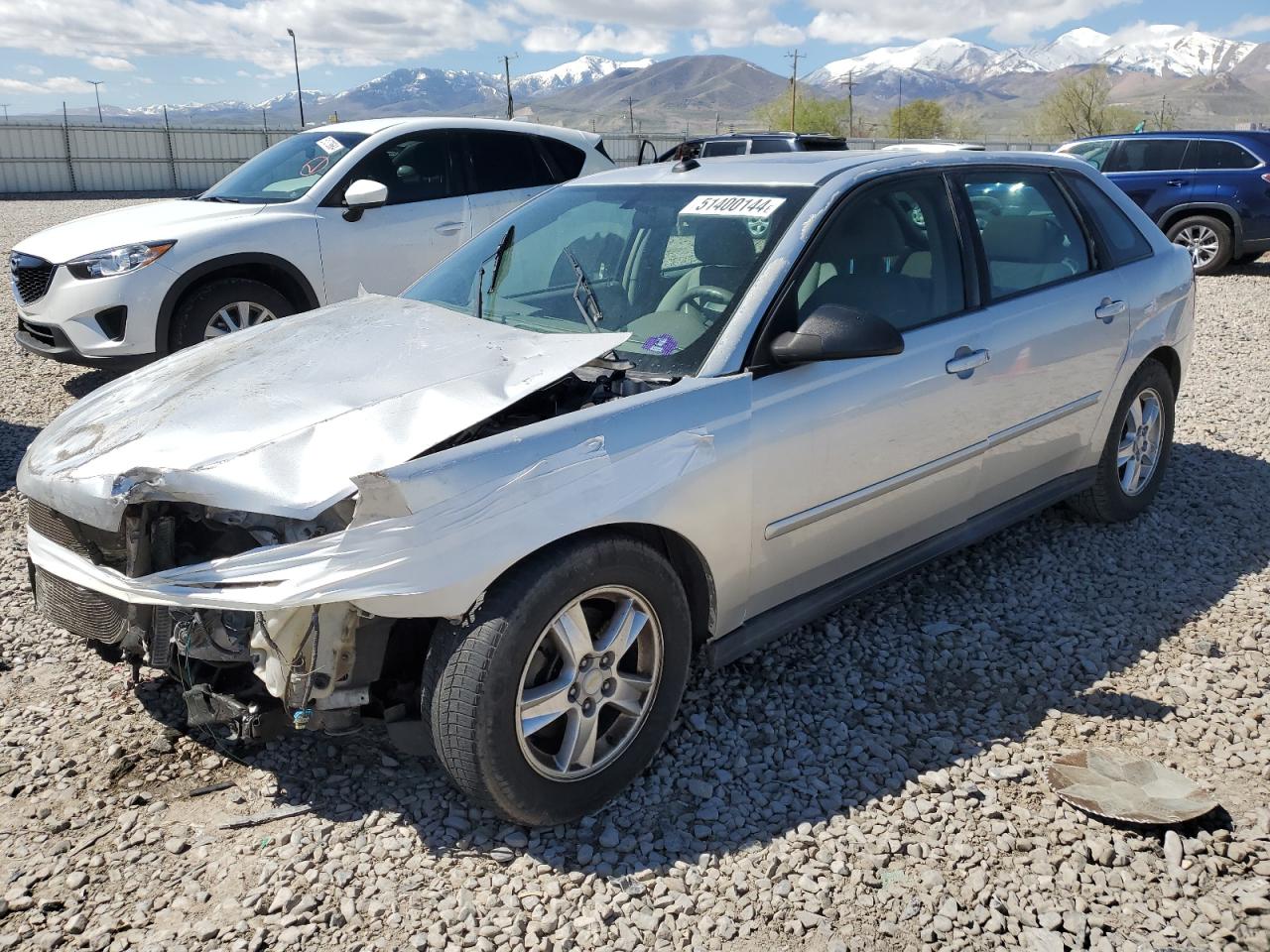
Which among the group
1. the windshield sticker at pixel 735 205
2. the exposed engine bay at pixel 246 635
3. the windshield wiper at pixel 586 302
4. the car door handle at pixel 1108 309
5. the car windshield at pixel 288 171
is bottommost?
the exposed engine bay at pixel 246 635

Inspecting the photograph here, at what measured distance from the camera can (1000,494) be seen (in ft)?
13.9

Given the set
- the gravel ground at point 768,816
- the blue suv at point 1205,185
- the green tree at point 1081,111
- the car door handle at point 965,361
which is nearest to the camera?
the gravel ground at point 768,816

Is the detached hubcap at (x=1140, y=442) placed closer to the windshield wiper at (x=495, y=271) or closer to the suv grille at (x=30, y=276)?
the windshield wiper at (x=495, y=271)

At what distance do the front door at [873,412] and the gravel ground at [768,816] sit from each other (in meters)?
0.50

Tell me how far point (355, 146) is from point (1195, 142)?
442 inches

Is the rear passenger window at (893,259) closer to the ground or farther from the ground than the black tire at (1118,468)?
farther from the ground

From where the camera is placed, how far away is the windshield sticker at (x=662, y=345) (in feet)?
10.7

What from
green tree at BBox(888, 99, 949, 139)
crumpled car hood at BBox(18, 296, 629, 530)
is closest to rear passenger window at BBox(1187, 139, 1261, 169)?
crumpled car hood at BBox(18, 296, 629, 530)

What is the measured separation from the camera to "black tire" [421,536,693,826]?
2.60 metres

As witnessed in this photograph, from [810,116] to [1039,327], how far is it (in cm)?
9714

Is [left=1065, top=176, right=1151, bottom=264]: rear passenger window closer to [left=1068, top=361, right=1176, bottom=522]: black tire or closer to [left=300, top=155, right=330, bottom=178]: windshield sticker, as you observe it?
[left=1068, top=361, right=1176, bottom=522]: black tire

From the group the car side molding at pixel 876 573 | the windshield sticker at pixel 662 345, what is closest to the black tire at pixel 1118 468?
the car side molding at pixel 876 573

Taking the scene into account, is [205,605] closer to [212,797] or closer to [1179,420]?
[212,797]

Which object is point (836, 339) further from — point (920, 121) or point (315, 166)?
point (920, 121)
